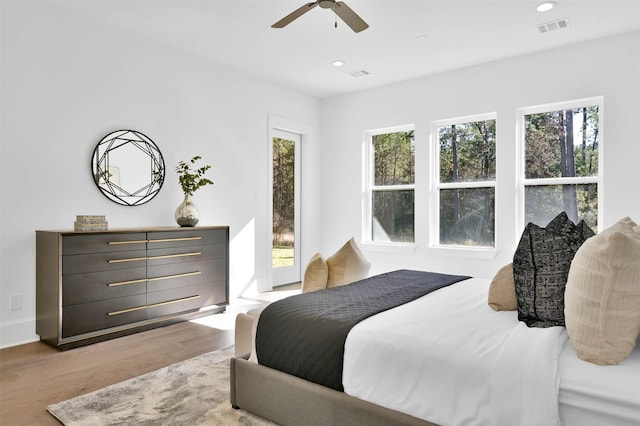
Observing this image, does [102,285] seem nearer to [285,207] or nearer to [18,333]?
[18,333]

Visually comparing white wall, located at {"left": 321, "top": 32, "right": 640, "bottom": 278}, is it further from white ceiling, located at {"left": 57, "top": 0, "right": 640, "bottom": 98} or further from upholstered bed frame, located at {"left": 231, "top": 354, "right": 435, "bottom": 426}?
upholstered bed frame, located at {"left": 231, "top": 354, "right": 435, "bottom": 426}

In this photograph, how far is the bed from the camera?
4.13ft

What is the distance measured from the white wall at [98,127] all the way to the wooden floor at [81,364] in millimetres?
536

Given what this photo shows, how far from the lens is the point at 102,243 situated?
3.31 m

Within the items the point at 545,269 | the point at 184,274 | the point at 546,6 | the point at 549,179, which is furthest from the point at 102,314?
the point at 549,179

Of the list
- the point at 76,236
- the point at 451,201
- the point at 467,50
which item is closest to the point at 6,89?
the point at 76,236

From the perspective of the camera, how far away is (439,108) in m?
5.13

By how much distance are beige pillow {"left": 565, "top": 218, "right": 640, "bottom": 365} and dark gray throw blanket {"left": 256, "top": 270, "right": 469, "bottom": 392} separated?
2.82 ft

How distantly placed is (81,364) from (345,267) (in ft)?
6.32

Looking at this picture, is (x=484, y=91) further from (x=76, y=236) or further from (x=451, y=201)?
(x=76, y=236)

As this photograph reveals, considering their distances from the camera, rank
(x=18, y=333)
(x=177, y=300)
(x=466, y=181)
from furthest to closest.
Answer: (x=466, y=181), (x=177, y=300), (x=18, y=333)

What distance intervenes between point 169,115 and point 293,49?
1468mm

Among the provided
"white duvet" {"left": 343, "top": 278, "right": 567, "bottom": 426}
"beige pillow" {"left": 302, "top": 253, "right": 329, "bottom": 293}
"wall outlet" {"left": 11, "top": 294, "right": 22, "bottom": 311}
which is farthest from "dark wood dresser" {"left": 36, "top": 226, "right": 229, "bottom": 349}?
"white duvet" {"left": 343, "top": 278, "right": 567, "bottom": 426}

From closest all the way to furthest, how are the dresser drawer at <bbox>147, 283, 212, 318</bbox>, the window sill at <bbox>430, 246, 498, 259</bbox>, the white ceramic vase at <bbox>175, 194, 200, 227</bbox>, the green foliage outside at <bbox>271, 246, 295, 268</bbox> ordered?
1. the dresser drawer at <bbox>147, 283, 212, 318</bbox>
2. the white ceramic vase at <bbox>175, 194, 200, 227</bbox>
3. the window sill at <bbox>430, 246, 498, 259</bbox>
4. the green foliage outside at <bbox>271, 246, 295, 268</bbox>
